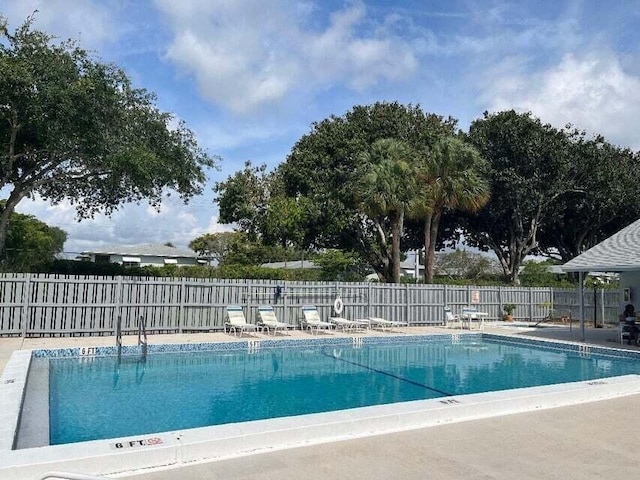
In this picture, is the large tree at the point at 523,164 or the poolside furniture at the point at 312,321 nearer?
the poolside furniture at the point at 312,321

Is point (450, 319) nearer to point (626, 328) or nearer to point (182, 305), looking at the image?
point (626, 328)

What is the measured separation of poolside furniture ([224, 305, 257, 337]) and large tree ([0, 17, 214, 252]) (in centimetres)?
511

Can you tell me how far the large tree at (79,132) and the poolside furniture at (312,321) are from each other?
6650 mm

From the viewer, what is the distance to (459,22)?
15.4 meters

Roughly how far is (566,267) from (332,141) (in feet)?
53.5

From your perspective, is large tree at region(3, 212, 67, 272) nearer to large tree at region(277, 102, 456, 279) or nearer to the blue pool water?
the blue pool water

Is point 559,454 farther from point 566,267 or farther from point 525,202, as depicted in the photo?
point 525,202

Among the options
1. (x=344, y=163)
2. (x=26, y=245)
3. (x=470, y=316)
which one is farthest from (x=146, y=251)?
(x=470, y=316)

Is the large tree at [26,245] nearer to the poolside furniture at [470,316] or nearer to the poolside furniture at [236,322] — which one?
the poolside furniture at [236,322]

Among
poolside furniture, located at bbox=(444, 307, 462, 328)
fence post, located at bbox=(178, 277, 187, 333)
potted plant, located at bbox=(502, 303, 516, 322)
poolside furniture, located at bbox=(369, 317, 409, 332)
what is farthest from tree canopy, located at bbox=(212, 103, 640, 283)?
fence post, located at bbox=(178, 277, 187, 333)

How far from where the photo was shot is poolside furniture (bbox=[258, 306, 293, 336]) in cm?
1680

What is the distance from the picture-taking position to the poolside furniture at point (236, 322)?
16.3 metres

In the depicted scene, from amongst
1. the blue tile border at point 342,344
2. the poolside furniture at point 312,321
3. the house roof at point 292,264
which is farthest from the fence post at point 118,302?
the house roof at point 292,264

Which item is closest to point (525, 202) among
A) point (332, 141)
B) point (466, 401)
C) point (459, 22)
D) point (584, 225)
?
point (584, 225)
